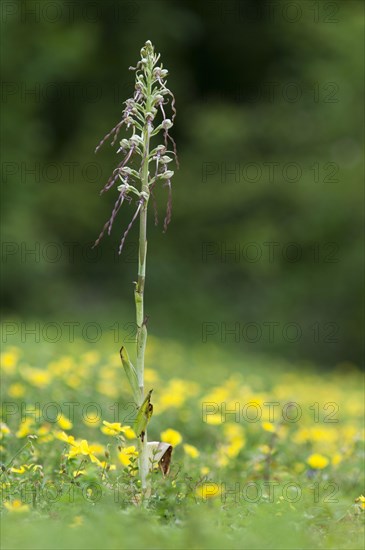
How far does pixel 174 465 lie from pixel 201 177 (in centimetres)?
1592

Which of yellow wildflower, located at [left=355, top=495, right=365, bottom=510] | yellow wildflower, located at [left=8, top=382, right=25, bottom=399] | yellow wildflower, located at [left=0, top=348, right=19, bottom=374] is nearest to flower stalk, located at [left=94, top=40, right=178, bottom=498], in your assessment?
yellow wildflower, located at [left=355, top=495, right=365, bottom=510]

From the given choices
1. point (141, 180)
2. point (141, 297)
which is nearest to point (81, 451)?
point (141, 297)

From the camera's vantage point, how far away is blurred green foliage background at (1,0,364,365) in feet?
57.9

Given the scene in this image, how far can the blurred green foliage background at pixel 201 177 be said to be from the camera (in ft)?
57.9

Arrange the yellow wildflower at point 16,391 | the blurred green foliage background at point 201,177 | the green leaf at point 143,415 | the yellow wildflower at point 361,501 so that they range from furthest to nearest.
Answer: the blurred green foliage background at point 201,177, the yellow wildflower at point 16,391, the yellow wildflower at point 361,501, the green leaf at point 143,415

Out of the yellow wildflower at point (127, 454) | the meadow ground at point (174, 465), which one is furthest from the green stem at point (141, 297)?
the yellow wildflower at point (127, 454)

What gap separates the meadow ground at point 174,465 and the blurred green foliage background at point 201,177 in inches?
351

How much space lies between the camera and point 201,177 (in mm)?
19391

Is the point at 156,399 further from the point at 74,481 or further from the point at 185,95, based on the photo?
the point at 185,95

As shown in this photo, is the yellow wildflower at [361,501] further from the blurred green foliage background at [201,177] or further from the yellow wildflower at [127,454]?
the blurred green foliage background at [201,177]

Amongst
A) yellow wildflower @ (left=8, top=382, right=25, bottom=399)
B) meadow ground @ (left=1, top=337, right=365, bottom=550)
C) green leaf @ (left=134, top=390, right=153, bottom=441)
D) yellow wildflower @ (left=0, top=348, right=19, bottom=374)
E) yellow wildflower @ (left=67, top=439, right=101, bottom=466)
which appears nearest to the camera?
meadow ground @ (left=1, top=337, right=365, bottom=550)

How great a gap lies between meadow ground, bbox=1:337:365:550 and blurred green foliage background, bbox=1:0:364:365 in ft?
29.3

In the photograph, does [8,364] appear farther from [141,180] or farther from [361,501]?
[361,501]

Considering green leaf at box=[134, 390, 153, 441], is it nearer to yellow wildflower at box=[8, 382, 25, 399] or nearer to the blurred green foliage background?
yellow wildflower at box=[8, 382, 25, 399]
